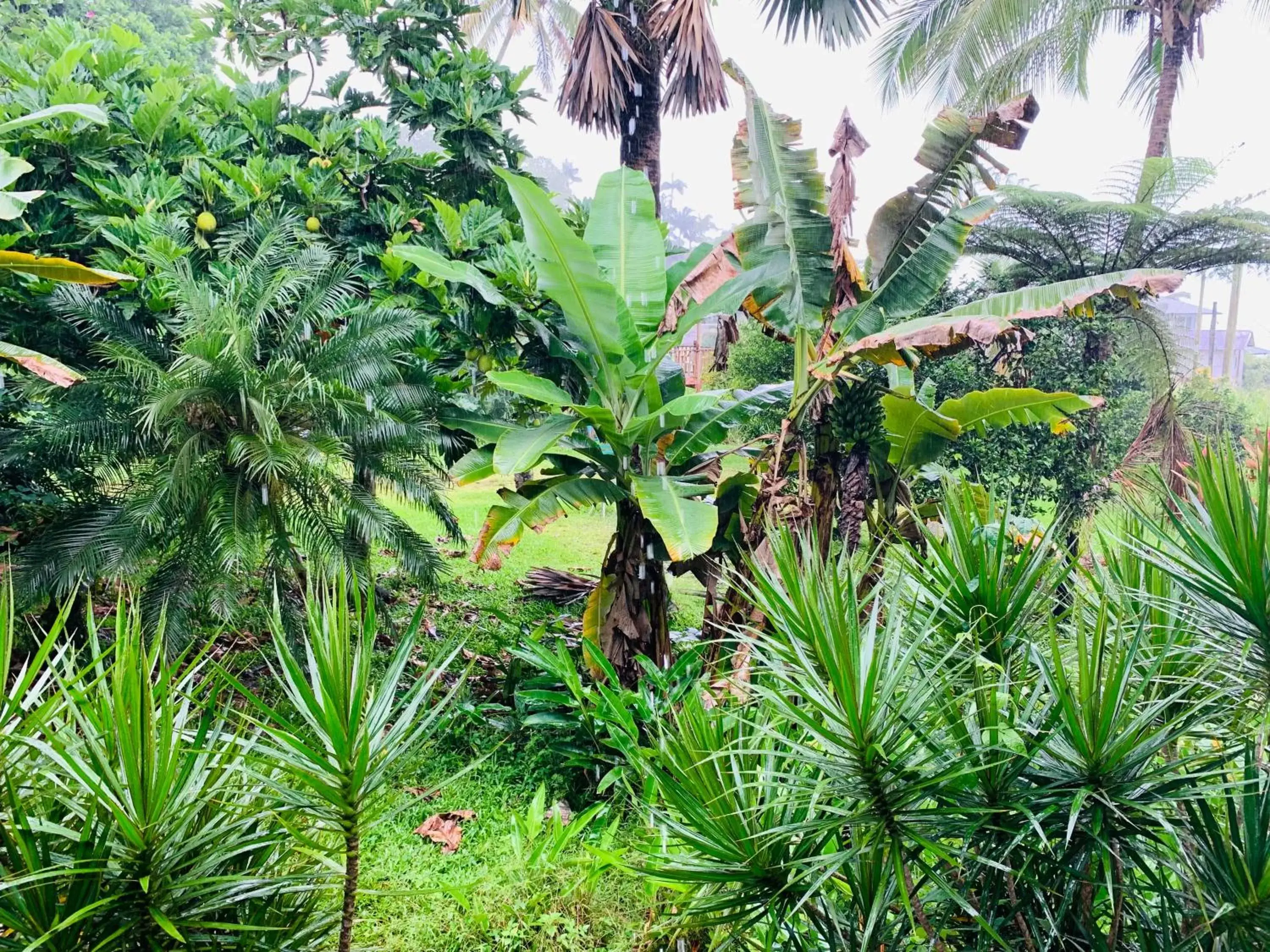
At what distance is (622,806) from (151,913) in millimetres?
Answer: 2362

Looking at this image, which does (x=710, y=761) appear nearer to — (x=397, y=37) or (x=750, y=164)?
(x=750, y=164)

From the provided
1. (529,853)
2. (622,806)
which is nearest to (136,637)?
(529,853)

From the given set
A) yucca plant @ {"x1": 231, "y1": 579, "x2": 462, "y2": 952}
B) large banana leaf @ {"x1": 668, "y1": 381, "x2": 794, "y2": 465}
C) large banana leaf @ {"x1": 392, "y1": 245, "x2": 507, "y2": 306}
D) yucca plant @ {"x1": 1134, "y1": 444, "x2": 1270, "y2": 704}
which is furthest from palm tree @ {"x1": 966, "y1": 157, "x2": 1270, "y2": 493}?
yucca plant @ {"x1": 231, "y1": 579, "x2": 462, "y2": 952}

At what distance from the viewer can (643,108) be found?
22.0ft

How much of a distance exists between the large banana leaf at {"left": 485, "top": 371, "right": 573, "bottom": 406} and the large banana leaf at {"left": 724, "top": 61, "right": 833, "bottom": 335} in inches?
61.0

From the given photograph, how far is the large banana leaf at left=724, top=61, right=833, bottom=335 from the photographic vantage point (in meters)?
4.55

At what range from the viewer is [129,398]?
336 centimetres

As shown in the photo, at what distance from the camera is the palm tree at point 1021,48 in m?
9.51

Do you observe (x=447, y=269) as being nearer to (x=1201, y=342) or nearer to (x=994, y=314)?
(x=994, y=314)

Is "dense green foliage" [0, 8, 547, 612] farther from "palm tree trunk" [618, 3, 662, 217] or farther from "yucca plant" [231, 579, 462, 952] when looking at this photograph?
"palm tree trunk" [618, 3, 662, 217]

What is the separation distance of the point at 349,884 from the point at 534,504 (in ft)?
8.79

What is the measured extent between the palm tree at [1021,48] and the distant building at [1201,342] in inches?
95.4

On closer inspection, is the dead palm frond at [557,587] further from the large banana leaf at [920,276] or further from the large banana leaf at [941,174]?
the large banana leaf at [941,174]

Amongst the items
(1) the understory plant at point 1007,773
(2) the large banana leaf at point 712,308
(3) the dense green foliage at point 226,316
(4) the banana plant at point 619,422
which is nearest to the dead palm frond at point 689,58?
(3) the dense green foliage at point 226,316
